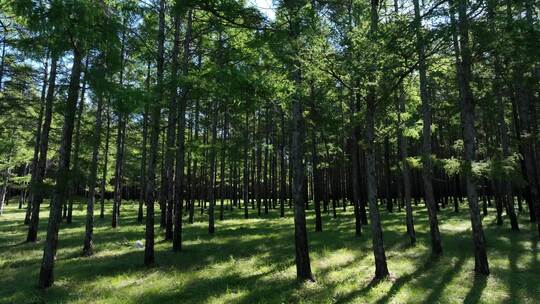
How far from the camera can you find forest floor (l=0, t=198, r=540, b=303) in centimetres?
940

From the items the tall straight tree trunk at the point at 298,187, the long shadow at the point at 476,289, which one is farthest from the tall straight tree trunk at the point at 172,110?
the long shadow at the point at 476,289

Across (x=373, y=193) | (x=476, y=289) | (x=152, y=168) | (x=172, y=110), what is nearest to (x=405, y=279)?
(x=476, y=289)

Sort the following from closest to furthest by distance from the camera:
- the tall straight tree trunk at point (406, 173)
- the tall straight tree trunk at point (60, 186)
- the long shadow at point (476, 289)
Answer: the long shadow at point (476, 289)
the tall straight tree trunk at point (60, 186)
the tall straight tree trunk at point (406, 173)

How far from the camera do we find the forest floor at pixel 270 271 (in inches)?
370

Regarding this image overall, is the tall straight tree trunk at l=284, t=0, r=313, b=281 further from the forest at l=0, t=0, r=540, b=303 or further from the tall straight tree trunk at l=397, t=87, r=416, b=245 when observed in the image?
the tall straight tree trunk at l=397, t=87, r=416, b=245

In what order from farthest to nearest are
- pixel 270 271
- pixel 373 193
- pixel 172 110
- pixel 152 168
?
pixel 172 110 → pixel 152 168 → pixel 270 271 → pixel 373 193

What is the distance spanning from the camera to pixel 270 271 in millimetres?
11680

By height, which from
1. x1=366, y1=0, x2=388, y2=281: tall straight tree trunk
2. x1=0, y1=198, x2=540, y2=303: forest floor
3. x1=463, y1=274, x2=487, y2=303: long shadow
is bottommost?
x1=463, y1=274, x2=487, y2=303: long shadow

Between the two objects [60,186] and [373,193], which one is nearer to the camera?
[60,186]

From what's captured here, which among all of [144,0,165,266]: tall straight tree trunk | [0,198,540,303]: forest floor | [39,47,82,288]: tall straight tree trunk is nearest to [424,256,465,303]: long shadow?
[0,198,540,303]: forest floor

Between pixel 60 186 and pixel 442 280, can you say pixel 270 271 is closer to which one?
pixel 442 280

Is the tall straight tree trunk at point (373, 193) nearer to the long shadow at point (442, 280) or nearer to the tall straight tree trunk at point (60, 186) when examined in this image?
the long shadow at point (442, 280)

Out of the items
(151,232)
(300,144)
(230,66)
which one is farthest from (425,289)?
(151,232)

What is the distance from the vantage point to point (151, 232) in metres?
12.8
